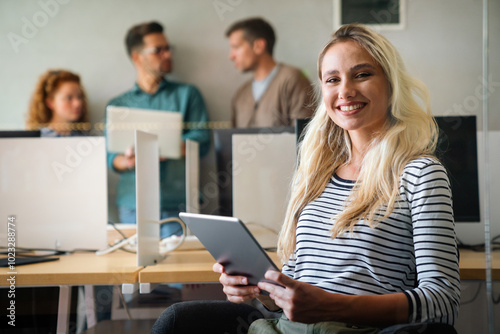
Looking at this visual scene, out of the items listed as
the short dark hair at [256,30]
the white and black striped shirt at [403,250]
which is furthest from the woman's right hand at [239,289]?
the short dark hair at [256,30]

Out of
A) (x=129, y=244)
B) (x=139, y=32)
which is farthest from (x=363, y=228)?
(x=139, y=32)

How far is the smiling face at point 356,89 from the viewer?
122cm

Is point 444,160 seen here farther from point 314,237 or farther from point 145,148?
point 145,148

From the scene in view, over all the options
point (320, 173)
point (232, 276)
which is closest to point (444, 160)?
point (320, 173)

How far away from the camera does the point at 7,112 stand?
159 inches

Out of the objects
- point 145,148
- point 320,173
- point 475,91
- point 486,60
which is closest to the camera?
point 486,60

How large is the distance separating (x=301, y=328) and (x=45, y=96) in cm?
343

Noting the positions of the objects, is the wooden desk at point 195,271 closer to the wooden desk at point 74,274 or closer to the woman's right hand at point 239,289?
the wooden desk at point 74,274

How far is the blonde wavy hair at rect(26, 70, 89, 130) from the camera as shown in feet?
12.9

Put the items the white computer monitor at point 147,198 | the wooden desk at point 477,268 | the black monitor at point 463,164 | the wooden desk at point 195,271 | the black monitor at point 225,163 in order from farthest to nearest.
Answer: the black monitor at point 225,163, the black monitor at point 463,164, the white computer monitor at point 147,198, the wooden desk at point 195,271, the wooden desk at point 477,268

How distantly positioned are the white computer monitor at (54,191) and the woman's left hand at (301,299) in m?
Result: 0.97

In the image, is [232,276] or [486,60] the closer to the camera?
Result: [486,60]

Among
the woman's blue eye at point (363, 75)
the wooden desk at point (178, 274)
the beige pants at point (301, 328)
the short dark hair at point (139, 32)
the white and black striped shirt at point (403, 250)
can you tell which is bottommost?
the beige pants at point (301, 328)

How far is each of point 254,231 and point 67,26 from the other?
2.95m
